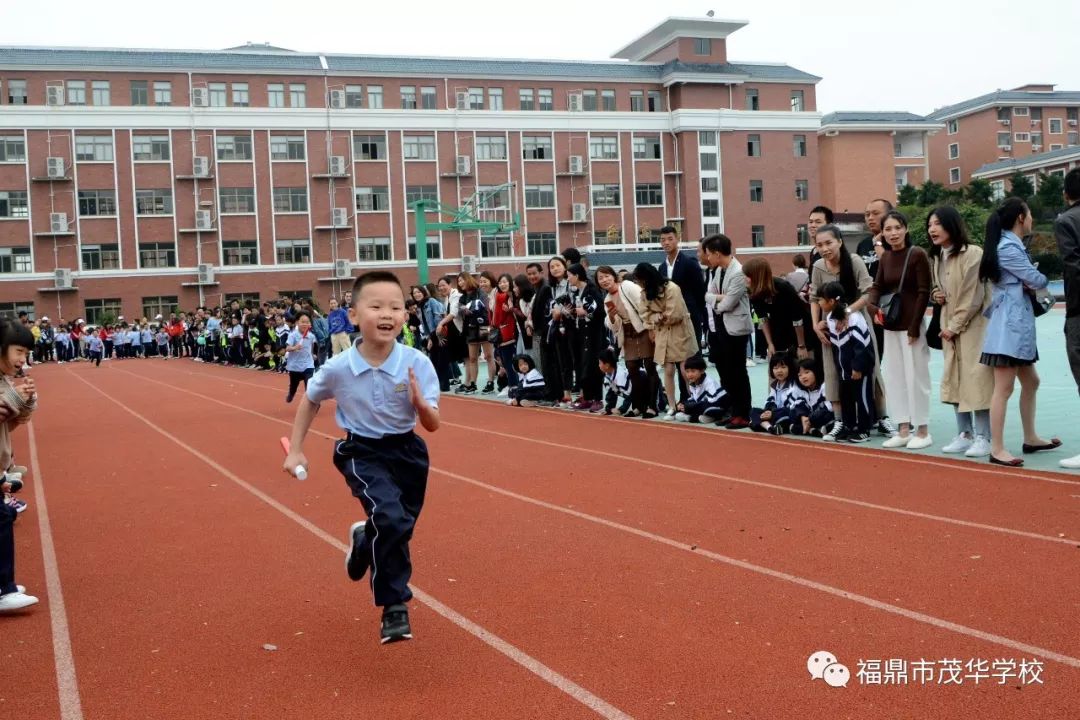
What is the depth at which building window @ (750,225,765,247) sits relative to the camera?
62906 mm

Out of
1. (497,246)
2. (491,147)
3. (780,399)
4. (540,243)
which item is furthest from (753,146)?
(780,399)

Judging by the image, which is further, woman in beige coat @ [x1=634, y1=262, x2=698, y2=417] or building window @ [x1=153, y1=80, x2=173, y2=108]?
building window @ [x1=153, y1=80, x2=173, y2=108]

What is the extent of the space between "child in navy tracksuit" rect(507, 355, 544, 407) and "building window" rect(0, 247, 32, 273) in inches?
1742

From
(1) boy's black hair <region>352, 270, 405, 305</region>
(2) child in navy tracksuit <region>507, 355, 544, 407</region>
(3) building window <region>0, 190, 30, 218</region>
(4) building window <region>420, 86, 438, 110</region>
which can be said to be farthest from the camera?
(4) building window <region>420, 86, 438, 110</region>

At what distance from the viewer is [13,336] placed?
5.62 meters

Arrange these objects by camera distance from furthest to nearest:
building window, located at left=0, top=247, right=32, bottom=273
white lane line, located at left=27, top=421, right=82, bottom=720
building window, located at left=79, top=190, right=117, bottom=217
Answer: building window, located at left=79, top=190, right=117, bottom=217, building window, located at left=0, top=247, right=32, bottom=273, white lane line, located at left=27, top=421, right=82, bottom=720

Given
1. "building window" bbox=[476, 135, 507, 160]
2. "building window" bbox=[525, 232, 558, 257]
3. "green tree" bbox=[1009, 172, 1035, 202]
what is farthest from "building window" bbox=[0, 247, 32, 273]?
"green tree" bbox=[1009, 172, 1035, 202]

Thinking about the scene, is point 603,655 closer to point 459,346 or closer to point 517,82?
point 459,346

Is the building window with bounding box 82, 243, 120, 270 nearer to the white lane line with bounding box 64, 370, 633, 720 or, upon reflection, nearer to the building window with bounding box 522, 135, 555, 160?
the building window with bounding box 522, 135, 555, 160

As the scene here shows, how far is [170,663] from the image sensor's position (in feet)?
14.1

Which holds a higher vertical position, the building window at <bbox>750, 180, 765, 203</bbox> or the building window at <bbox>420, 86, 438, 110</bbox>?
the building window at <bbox>420, 86, 438, 110</bbox>

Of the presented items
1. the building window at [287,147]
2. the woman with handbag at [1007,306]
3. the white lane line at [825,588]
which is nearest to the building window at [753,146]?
the building window at [287,147]

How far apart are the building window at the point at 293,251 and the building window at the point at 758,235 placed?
2493 cm

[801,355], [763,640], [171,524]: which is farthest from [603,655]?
[801,355]
